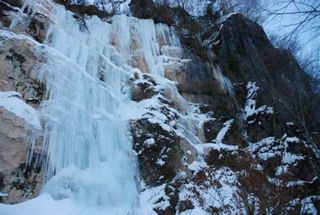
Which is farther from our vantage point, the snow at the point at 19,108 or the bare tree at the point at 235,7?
the bare tree at the point at 235,7

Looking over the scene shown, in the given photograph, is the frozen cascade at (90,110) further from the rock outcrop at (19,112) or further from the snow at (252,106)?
the snow at (252,106)

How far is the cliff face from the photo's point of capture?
26.5 feet

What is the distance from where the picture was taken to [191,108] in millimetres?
12727

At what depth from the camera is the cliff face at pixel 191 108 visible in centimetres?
808

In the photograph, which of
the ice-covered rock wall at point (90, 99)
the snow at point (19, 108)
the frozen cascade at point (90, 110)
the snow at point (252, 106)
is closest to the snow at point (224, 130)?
the snow at point (252, 106)

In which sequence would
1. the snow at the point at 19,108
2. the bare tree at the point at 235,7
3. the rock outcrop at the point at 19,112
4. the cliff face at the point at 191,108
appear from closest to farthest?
the rock outcrop at the point at 19,112
the cliff face at the point at 191,108
the snow at the point at 19,108
the bare tree at the point at 235,7

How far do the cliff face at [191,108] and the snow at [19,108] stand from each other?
0.09 m

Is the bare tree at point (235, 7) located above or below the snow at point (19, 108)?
above

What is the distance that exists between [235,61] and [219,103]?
2408 millimetres

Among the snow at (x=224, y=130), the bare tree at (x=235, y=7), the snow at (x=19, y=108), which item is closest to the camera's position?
the snow at (x=19, y=108)

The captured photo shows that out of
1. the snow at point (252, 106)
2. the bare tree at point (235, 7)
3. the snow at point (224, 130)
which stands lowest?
the snow at point (224, 130)

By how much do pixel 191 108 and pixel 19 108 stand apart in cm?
614

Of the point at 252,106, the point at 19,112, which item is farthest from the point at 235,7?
the point at 19,112

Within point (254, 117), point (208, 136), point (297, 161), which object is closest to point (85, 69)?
point (208, 136)
